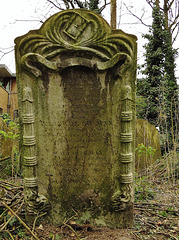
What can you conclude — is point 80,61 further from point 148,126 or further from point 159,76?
point 159,76

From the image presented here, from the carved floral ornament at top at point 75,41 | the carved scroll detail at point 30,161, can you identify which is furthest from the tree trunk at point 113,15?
the carved scroll detail at point 30,161

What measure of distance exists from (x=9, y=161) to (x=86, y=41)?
13.3 feet

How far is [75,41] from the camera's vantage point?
288 centimetres

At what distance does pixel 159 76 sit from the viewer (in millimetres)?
12164

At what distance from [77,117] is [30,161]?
0.81 metres

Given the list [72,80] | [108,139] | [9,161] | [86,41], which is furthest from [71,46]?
[9,161]

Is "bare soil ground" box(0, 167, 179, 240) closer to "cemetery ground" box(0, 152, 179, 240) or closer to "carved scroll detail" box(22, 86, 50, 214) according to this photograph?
"cemetery ground" box(0, 152, 179, 240)

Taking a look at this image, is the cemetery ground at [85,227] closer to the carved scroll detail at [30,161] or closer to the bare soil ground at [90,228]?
the bare soil ground at [90,228]

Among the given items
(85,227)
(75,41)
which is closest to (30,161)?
(85,227)

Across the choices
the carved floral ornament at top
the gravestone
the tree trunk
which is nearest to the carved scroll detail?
the gravestone

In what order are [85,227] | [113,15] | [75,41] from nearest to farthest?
[75,41] → [85,227] → [113,15]

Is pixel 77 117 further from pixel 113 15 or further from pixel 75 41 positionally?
pixel 113 15

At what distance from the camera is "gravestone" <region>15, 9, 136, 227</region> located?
288 centimetres

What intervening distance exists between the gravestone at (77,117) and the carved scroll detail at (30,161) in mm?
12
